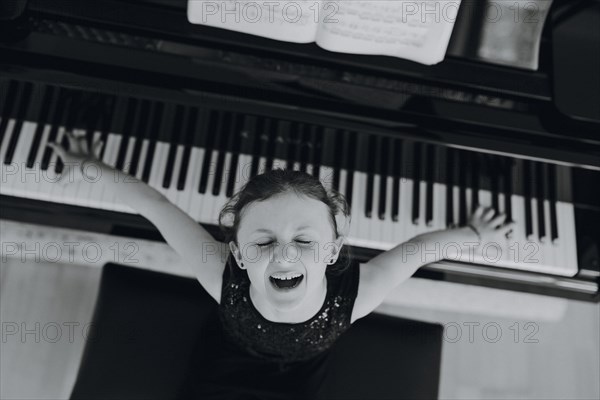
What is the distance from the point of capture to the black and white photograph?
5.08ft

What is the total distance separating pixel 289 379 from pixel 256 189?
649mm

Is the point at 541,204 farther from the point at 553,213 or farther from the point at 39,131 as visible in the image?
the point at 39,131

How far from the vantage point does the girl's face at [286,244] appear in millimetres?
1447

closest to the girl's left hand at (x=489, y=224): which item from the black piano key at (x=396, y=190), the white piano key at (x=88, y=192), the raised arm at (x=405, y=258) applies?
the raised arm at (x=405, y=258)

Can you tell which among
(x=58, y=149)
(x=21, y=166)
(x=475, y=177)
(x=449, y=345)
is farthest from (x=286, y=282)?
(x=449, y=345)

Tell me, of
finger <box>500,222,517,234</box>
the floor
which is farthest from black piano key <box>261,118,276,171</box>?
the floor

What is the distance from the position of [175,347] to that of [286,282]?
51 cm

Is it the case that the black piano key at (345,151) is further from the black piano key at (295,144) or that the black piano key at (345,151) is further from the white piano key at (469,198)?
the white piano key at (469,198)

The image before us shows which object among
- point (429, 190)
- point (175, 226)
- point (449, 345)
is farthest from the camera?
point (449, 345)

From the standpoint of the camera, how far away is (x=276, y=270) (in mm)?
1446

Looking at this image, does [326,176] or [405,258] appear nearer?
[405,258]

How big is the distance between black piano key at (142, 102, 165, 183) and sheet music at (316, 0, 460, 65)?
1.68 feet

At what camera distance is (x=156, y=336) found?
1.81m

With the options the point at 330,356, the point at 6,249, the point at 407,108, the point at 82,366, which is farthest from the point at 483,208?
the point at 6,249
